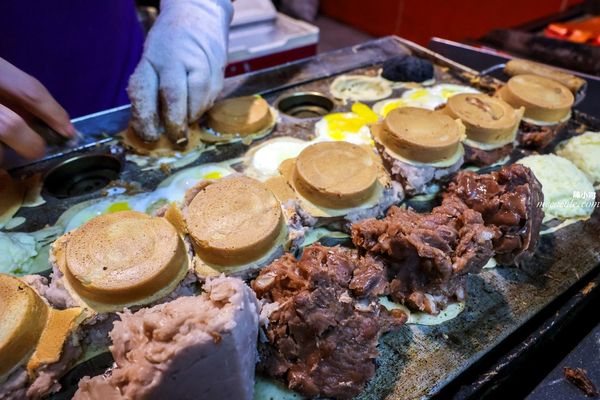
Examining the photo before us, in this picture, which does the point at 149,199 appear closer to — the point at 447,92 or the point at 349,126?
the point at 349,126

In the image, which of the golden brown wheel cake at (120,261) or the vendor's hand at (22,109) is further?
the vendor's hand at (22,109)

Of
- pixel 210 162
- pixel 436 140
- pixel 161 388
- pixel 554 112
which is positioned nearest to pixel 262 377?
pixel 161 388

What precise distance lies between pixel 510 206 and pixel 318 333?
1.51 m

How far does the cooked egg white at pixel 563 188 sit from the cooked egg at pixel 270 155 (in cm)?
176

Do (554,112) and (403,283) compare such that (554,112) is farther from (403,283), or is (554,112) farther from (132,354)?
→ (132,354)

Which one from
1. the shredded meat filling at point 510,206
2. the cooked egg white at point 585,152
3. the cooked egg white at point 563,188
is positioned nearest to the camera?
the shredded meat filling at point 510,206

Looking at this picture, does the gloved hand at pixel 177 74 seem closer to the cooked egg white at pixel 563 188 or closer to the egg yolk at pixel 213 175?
the egg yolk at pixel 213 175

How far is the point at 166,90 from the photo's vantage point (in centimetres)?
326

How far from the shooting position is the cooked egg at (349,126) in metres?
3.64

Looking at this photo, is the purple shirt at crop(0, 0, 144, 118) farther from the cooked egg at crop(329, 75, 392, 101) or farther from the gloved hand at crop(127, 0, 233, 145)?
the cooked egg at crop(329, 75, 392, 101)

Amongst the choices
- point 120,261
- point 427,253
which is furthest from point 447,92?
point 120,261

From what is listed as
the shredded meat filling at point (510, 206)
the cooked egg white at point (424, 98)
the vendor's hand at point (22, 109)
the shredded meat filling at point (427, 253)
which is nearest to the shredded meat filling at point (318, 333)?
the shredded meat filling at point (427, 253)

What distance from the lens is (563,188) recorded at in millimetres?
3188

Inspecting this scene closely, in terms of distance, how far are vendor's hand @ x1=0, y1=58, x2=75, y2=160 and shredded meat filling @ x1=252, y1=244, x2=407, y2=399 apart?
5.32ft
